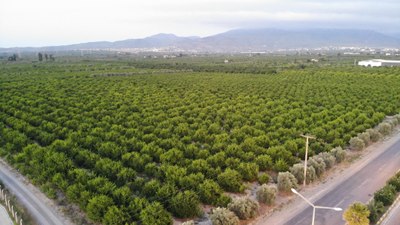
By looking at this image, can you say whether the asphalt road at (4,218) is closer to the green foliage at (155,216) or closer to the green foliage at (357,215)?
the green foliage at (155,216)

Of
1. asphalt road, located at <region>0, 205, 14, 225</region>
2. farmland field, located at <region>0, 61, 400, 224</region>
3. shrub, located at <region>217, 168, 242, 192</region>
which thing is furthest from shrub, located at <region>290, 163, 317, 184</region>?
asphalt road, located at <region>0, 205, 14, 225</region>

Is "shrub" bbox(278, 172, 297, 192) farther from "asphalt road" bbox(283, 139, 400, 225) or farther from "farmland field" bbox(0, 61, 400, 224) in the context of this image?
"farmland field" bbox(0, 61, 400, 224)

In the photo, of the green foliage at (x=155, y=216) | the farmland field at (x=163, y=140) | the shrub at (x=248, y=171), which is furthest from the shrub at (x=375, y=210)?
the green foliage at (x=155, y=216)

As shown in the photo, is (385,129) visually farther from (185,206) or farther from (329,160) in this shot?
(185,206)

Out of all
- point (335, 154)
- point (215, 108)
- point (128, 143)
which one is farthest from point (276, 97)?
point (128, 143)

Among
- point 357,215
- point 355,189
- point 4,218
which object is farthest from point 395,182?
point 4,218
